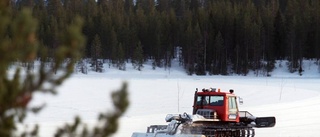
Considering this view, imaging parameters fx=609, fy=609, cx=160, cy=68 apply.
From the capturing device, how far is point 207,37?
66562 mm

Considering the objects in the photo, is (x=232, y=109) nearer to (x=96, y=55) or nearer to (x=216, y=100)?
(x=216, y=100)

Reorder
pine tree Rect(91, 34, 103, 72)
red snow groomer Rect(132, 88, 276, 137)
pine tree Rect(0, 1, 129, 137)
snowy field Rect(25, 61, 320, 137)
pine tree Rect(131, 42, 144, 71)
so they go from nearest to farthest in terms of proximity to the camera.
Answer: pine tree Rect(0, 1, 129, 137) → red snow groomer Rect(132, 88, 276, 137) → snowy field Rect(25, 61, 320, 137) → pine tree Rect(131, 42, 144, 71) → pine tree Rect(91, 34, 103, 72)

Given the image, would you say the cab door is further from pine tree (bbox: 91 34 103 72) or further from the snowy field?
pine tree (bbox: 91 34 103 72)

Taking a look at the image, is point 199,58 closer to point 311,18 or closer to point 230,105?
point 311,18

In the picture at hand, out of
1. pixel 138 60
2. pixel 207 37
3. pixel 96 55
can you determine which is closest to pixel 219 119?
pixel 138 60

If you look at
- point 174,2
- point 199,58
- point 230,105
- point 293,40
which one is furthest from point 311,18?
point 230,105

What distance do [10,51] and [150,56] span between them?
68013 mm

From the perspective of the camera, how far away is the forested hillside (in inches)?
2512

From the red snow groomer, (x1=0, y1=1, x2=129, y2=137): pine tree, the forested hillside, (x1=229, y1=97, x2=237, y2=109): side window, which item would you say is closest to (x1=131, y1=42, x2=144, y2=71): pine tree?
the forested hillside

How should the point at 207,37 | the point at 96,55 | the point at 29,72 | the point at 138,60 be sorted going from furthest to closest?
the point at 207,37, the point at 96,55, the point at 138,60, the point at 29,72

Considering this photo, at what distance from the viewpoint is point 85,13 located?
75.8 meters

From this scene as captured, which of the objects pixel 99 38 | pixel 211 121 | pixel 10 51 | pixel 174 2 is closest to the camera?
pixel 10 51

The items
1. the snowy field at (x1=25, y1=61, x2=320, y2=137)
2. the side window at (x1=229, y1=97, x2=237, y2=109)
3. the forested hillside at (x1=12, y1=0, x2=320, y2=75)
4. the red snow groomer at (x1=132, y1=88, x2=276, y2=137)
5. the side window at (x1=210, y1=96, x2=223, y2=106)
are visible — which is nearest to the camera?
the red snow groomer at (x1=132, y1=88, x2=276, y2=137)

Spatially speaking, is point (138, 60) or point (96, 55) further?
point (96, 55)
